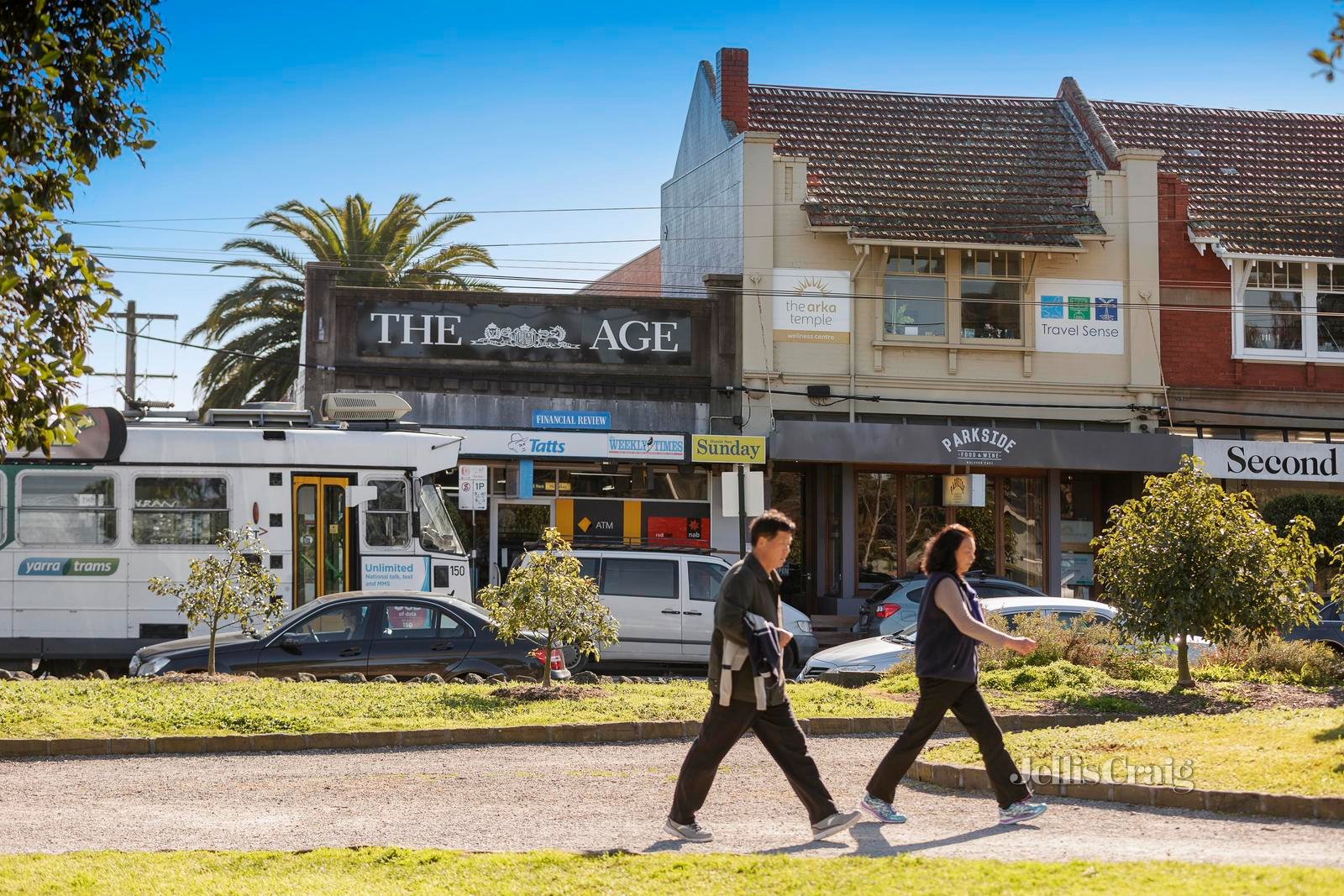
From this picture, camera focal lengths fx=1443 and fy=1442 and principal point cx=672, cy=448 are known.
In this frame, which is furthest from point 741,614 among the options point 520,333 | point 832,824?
point 520,333

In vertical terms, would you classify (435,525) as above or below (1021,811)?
above

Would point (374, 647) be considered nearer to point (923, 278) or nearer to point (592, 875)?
point (592, 875)

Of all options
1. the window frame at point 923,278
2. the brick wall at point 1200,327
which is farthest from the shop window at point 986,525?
the brick wall at point 1200,327

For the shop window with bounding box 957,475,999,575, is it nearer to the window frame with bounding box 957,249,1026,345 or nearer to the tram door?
the window frame with bounding box 957,249,1026,345

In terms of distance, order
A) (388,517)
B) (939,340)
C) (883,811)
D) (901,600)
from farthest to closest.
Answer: (939,340) < (901,600) < (388,517) < (883,811)

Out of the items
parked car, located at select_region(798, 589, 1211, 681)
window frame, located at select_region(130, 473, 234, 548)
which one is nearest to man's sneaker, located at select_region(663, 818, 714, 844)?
parked car, located at select_region(798, 589, 1211, 681)

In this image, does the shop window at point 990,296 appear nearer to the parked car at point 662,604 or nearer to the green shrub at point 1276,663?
the parked car at point 662,604

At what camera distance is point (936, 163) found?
100 feet

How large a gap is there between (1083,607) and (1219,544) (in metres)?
3.64

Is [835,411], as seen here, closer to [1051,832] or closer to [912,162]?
[912,162]

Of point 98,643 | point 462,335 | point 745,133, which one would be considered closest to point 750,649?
point 98,643

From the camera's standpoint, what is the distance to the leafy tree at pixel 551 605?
46.7 ft

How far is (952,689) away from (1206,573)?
718 centimetres

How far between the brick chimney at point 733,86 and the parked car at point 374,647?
17.1 meters
